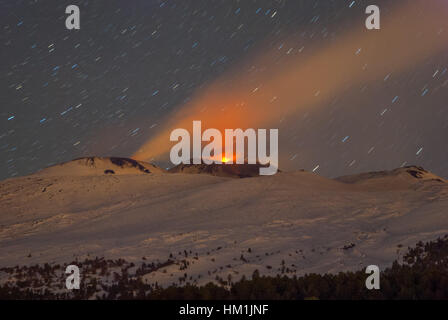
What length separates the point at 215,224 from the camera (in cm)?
2786

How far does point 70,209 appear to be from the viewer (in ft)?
139

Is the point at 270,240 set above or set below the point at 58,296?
above

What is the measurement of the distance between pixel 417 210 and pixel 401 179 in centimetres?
4743

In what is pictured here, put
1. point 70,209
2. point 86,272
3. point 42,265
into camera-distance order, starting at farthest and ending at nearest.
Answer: point 70,209
point 42,265
point 86,272

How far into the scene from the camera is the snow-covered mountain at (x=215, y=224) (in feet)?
59.6

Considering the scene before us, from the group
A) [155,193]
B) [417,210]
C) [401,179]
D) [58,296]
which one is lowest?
[58,296]

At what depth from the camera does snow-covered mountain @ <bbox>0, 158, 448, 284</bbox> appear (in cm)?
1817

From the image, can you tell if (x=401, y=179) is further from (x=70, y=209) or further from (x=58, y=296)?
(x=58, y=296)

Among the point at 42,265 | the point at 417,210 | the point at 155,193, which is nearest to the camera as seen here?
the point at 42,265
